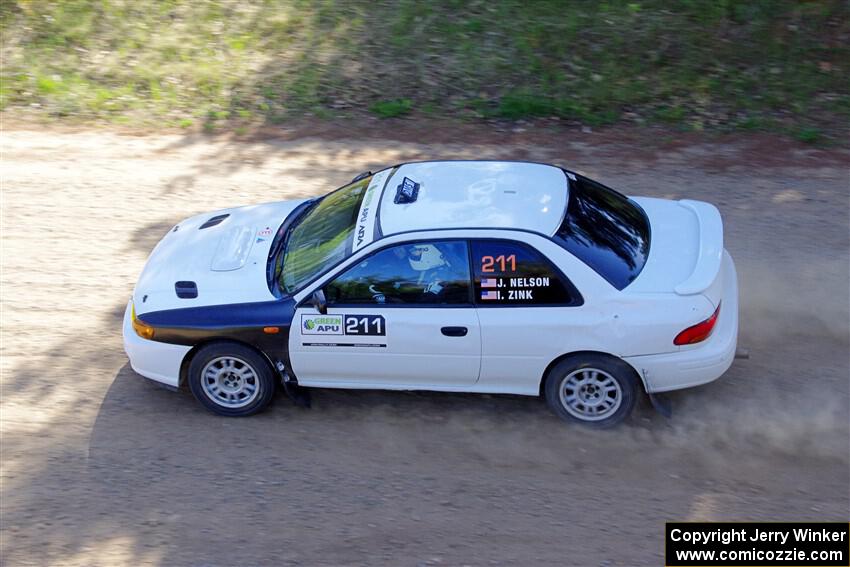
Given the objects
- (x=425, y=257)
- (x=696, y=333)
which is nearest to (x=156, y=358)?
(x=425, y=257)

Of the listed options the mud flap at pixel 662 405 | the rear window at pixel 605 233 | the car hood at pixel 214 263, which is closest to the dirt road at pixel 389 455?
the mud flap at pixel 662 405

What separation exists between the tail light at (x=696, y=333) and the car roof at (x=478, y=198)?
116 centimetres

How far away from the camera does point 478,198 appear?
6719 millimetres

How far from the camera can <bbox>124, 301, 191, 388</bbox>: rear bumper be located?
6.77m

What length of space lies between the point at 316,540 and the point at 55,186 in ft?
20.9

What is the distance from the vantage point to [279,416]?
7.05 m

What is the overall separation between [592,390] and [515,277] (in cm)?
106

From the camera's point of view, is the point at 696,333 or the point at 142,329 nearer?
the point at 696,333

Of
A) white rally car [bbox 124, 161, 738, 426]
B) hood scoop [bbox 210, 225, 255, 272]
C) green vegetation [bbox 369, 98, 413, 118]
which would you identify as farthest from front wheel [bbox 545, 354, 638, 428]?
green vegetation [bbox 369, 98, 413, 118]

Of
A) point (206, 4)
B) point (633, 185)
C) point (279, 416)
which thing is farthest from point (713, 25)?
point (279, 416)

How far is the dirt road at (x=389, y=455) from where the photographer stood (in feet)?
19.5

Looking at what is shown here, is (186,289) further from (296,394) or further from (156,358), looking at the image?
(296,394)

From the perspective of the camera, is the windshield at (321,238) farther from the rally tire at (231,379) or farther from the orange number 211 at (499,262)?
the orange number 211 at (499,262)

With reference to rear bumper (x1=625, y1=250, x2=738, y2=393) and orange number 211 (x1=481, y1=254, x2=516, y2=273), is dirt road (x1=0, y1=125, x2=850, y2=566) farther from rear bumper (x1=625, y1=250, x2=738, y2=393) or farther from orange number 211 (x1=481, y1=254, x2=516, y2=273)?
orange number 211 (x1=481, y1=254, x2=516, y2=273)
